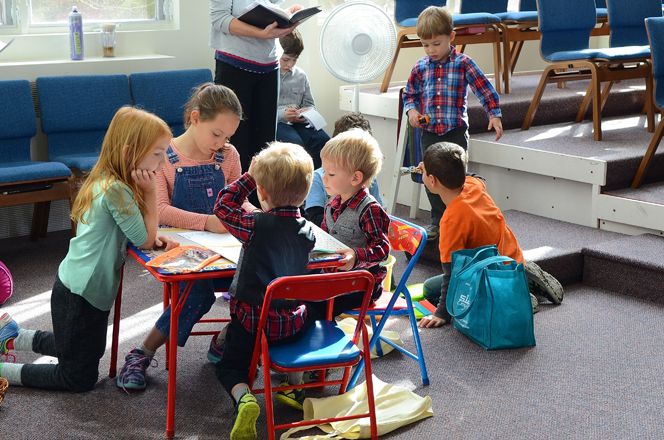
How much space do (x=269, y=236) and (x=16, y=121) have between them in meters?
2.95

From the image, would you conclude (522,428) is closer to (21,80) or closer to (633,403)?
(633,403)

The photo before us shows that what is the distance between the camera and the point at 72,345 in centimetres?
312

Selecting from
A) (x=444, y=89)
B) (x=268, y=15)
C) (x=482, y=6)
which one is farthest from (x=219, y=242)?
(x=482, y=6)

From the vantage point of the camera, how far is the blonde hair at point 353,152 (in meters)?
3.14

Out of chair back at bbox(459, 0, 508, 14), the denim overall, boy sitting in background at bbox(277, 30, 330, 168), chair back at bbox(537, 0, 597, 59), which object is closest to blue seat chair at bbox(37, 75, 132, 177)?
boy sitting in background at bbox(277, 30, 330, 168)

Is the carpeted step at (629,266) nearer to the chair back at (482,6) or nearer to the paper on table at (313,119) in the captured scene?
the paper on table at (313,119)

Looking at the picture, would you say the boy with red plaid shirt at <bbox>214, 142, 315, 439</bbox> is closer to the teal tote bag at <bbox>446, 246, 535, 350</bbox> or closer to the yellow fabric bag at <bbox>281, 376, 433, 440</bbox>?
the yellow fabric bag at <bbox>281, 376, 433, 440</bbox>

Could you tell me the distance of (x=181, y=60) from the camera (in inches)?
236

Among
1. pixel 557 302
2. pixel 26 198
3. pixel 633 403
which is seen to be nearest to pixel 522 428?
pixel 633 403

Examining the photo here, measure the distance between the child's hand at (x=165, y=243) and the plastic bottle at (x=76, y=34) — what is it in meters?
2.92

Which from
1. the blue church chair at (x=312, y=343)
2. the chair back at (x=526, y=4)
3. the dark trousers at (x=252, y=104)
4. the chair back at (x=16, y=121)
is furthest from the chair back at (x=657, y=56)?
the chair back at (x=16, y=121)

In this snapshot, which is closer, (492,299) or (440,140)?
(492,299)

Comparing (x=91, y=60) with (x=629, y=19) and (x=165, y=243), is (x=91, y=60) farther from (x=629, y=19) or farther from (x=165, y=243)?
(x=629, y=19)

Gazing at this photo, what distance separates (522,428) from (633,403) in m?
0.49
